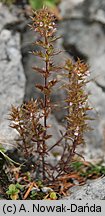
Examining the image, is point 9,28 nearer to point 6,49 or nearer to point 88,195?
point 6,49

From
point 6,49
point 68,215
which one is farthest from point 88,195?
point 6,49

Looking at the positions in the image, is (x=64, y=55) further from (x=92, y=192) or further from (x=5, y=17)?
(x=92, y=192)

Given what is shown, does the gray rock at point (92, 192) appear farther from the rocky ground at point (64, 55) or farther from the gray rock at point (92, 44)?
the gray rock at point (92, 44)

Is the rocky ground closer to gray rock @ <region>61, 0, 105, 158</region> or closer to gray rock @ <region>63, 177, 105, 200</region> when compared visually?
gray rock @ <region>61, 0, 105, 158</region>

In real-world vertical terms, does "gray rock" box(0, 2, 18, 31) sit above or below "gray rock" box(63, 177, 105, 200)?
above

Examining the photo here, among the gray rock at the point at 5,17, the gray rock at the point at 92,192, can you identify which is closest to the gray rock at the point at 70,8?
the gray rock at the point at 5,17

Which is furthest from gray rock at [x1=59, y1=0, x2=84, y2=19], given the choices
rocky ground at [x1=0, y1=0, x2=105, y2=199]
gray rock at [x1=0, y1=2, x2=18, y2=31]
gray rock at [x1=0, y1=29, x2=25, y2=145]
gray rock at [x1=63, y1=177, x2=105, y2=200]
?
gray rock at [x1=63, y1=177, x2=105, y2=200]

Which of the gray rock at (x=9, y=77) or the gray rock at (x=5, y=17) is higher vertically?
the gray rock at (x=5, y=17)
